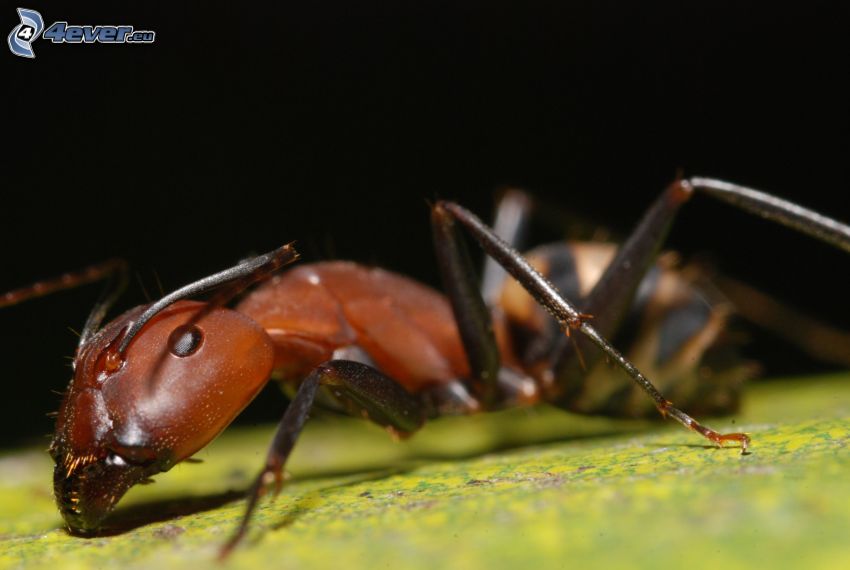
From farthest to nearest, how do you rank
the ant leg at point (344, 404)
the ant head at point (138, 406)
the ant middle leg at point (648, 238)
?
the ant middle leg at point (648, 238), the ant head at point (138, 406), the ant leg at point (344, 404)

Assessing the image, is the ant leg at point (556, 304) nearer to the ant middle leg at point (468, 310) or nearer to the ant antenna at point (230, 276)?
the ant middle leg at point (468, 310)

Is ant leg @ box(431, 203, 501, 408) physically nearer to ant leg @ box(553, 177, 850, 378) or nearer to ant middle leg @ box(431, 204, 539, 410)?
ant middle leg @ box(431, 204, 539, 410)

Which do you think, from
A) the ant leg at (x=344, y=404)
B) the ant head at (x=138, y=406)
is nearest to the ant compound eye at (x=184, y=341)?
the ant head at (x=138, y=406)

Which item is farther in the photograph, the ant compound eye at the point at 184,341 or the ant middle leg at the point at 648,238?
the ant middle leg at the point at 648,238

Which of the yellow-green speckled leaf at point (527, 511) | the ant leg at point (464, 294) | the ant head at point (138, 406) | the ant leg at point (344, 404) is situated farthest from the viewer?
the ant leg at point (464, 294)

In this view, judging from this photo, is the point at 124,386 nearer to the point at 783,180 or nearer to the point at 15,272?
the point at 15,272

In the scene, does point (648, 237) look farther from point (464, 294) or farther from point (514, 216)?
point (514, 216)

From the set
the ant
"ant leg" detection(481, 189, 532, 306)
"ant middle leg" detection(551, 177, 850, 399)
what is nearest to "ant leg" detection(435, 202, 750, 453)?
the ant

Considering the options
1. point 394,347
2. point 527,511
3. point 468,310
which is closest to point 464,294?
point 468,310

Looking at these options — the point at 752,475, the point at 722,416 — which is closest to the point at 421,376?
the point at 722,416
